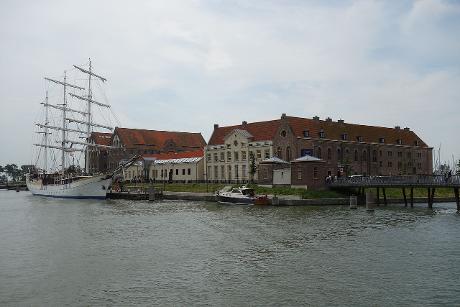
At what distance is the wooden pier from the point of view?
61.2m

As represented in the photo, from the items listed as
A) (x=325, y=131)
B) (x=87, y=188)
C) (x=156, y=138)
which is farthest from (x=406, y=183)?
(x=156, y=138)

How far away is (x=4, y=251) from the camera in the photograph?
34219mm

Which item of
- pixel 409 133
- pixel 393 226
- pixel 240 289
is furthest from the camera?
pixel 409 133

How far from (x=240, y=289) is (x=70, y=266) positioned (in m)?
11.1

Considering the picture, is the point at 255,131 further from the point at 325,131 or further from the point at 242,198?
the point at 242,198

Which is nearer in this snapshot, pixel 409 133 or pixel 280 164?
pixel 280 164

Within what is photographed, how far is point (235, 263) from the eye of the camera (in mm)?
28703

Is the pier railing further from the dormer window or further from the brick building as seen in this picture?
the dormer window

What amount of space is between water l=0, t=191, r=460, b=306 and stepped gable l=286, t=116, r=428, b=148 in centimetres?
4842

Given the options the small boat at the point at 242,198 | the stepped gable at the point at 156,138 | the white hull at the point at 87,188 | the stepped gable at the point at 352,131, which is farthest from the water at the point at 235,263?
the stepped gable at the point at 156,138

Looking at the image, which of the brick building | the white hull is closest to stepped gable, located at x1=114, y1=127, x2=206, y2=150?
the white hull

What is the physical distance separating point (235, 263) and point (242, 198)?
147ft

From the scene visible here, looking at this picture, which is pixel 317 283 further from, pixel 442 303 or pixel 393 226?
pixel 393 226

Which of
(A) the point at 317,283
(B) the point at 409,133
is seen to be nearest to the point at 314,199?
(A) the point at 317,283
